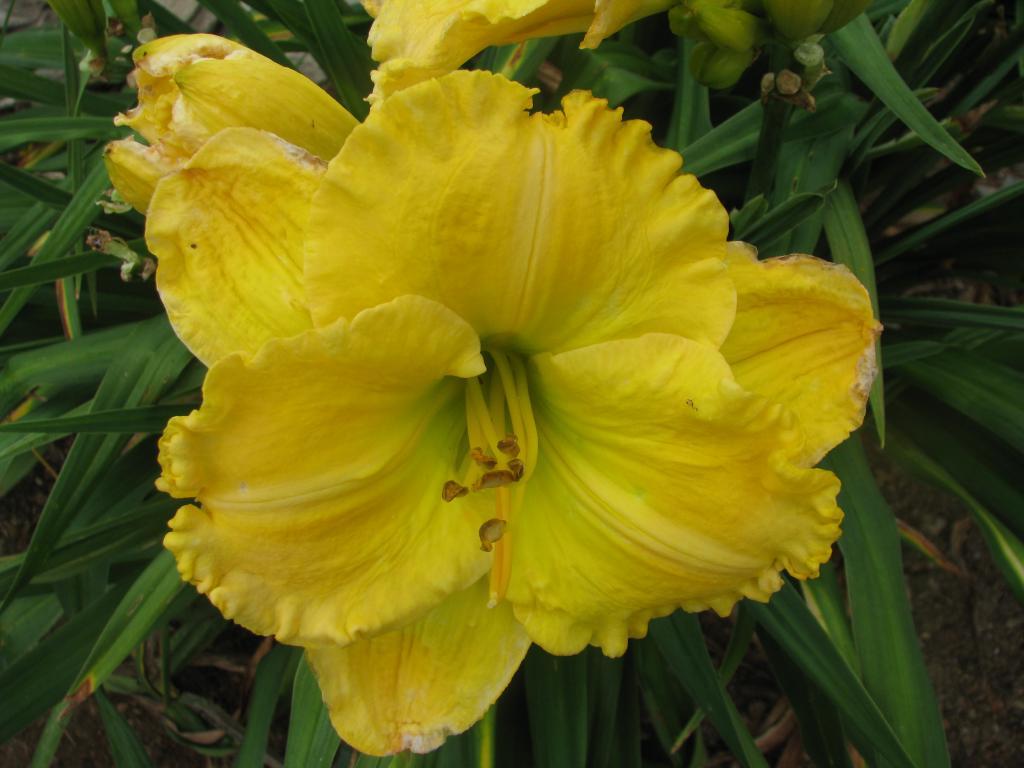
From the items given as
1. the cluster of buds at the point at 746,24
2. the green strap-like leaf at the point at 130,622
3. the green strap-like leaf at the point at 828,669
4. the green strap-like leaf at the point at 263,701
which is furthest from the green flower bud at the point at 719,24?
the green strap-like leaf at the point at 263,701

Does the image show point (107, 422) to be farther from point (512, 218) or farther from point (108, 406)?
point (512, 218)

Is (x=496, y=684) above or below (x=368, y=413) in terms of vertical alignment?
below

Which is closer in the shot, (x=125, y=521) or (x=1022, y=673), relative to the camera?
(x=125, y=521)

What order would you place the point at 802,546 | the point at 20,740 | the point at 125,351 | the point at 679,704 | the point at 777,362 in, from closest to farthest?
1. the point at 802,546
2. the point at 777,362
3. the point at 125,351
4. the point at 679,704
5. the point at 20,740

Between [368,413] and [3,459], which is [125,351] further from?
[368,413]

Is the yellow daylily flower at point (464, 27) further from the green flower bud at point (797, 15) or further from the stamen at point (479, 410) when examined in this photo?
the stamen at point (479, 410)

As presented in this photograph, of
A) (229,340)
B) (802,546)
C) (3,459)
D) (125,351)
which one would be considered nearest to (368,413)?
(229,340)
